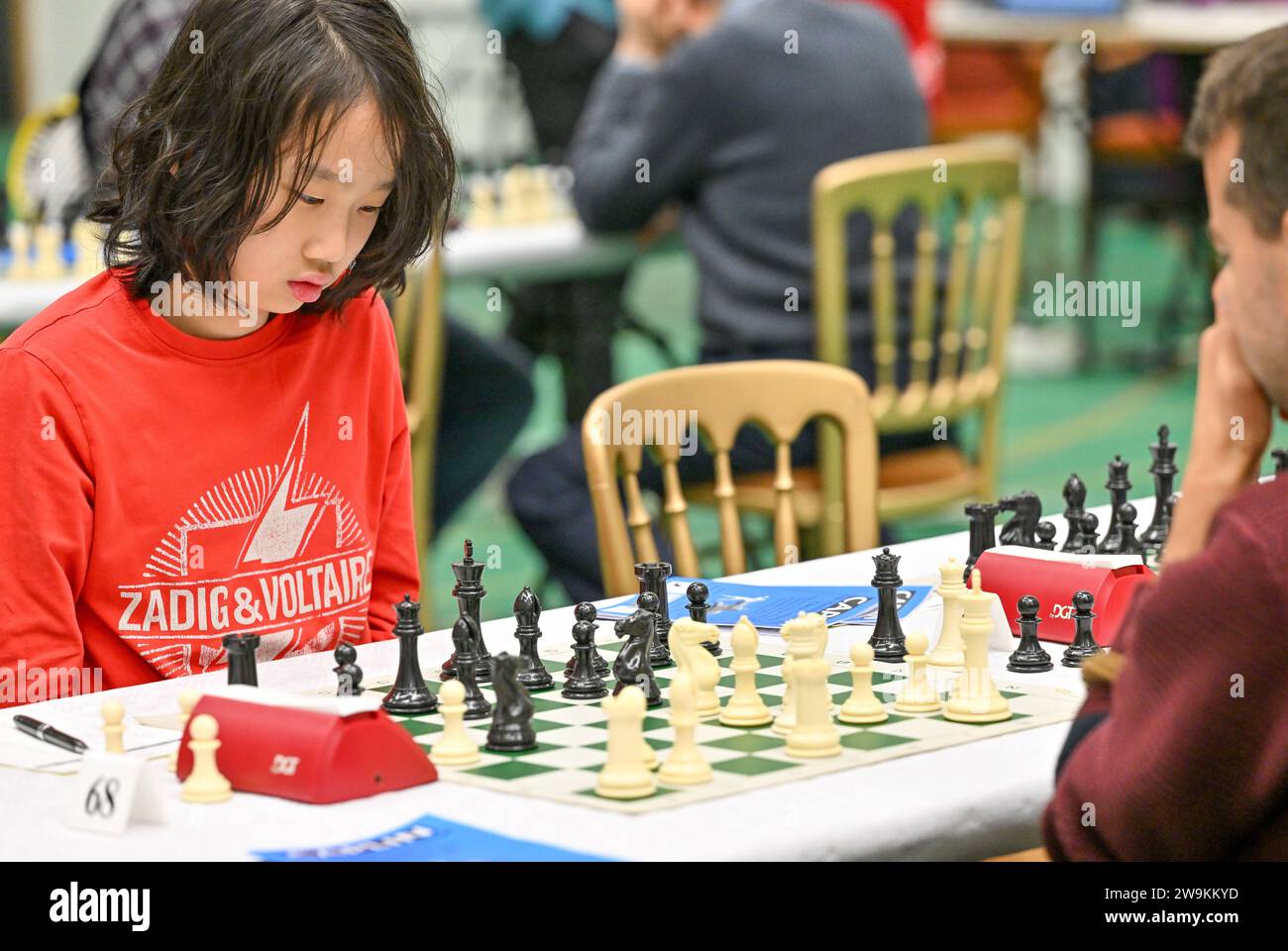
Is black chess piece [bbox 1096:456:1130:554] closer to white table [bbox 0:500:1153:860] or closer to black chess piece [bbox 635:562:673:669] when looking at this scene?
black chess piece [bbox 635:562:673:669]

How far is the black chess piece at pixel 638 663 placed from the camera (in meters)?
1.64

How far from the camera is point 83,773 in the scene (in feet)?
4.42

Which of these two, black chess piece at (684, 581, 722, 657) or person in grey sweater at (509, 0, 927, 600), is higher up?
person in grey sweater at (509, 0, 927, 600)

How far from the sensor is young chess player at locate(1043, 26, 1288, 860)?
1.21 meters

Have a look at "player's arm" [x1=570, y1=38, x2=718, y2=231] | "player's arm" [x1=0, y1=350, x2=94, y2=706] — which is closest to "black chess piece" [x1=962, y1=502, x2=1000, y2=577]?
"player's arm" [x1=0, y1=350, x2=94, y2=706]

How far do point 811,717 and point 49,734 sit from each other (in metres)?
0.62

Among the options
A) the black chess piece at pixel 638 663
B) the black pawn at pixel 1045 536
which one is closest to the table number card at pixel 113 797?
the black chess piece at pixel 638 663

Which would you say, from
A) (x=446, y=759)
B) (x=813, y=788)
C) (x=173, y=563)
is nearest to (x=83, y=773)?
(x=446, y=759)

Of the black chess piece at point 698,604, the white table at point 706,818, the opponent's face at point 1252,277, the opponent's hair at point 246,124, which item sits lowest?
the white table at point 706,818

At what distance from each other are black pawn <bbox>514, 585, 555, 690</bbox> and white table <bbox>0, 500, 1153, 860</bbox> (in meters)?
0.31

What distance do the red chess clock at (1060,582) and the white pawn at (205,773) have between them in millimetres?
805

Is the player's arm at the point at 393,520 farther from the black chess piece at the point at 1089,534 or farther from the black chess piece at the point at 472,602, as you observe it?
the black chess piece at the point at 1089,534

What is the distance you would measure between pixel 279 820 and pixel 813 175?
2857 millimetres

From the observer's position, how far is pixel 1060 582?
74.3 inches
